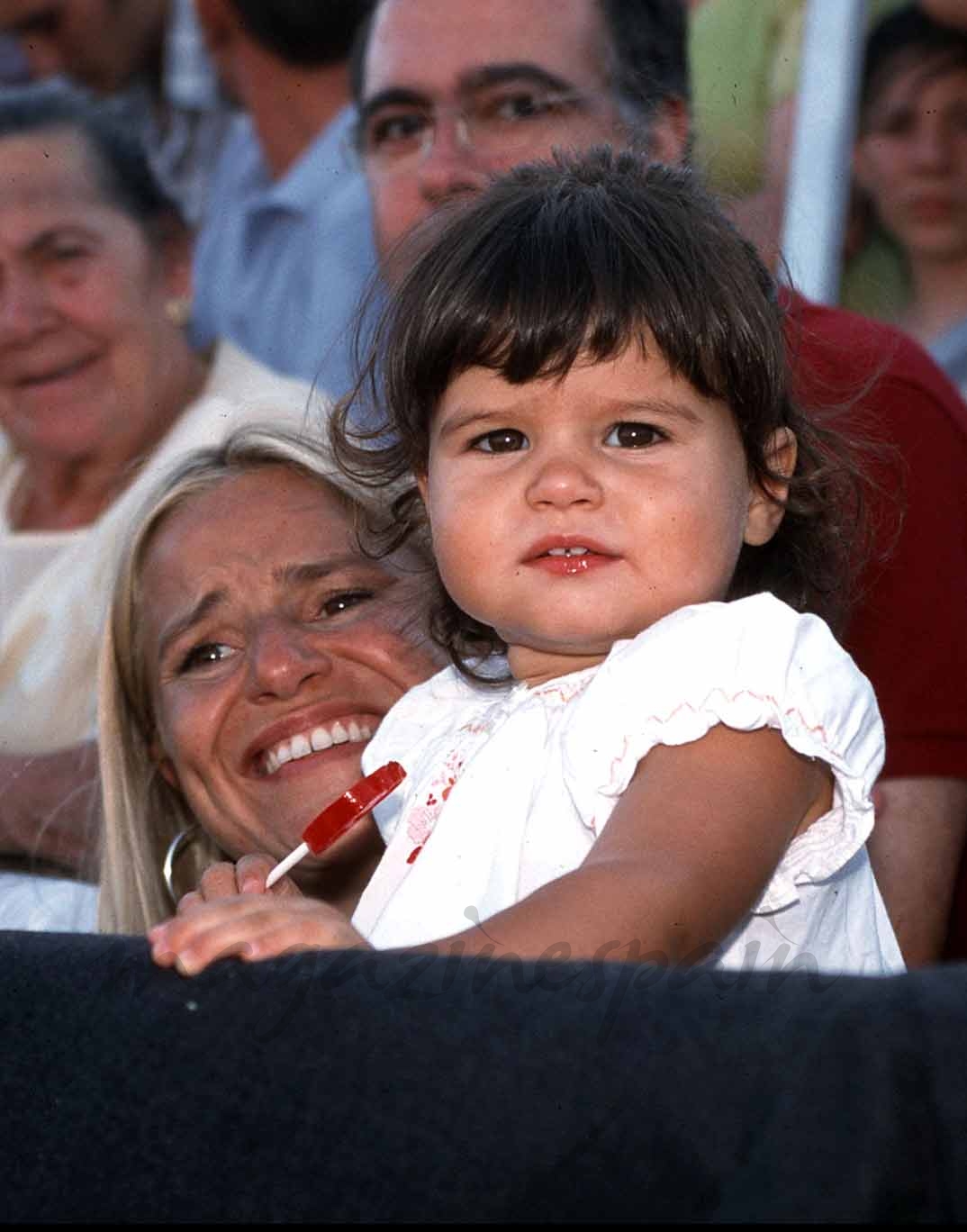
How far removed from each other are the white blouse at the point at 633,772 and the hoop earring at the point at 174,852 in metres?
0.50

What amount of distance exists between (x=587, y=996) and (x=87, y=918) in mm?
1338

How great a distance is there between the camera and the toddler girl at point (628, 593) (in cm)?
111

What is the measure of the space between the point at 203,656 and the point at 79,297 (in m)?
1.46

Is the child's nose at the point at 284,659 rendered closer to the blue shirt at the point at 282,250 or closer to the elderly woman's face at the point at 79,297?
the blue shirt at the point at 282,250

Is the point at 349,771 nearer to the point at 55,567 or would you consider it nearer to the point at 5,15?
the point at 55,567

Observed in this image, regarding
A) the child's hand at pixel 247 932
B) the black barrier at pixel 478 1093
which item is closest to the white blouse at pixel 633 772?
the child's hand at pixel 247 932

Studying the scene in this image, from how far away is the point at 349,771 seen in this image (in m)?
1.71

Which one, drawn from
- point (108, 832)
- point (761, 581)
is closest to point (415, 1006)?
point (761, 581)

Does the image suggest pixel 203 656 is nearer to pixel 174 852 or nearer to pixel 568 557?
pixel 174 852

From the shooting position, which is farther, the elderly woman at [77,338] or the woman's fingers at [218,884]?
the elderly woman at [77,338]

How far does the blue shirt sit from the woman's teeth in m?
1.26

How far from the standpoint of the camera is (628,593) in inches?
48.9

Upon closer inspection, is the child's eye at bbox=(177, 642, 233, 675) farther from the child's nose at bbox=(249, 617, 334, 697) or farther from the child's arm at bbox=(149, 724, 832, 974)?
the child's arm at bbox=(149, 724, 832, 974)

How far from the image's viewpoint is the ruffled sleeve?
1122mm
